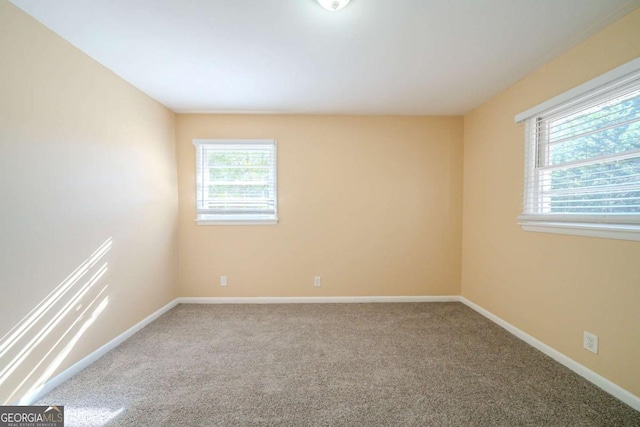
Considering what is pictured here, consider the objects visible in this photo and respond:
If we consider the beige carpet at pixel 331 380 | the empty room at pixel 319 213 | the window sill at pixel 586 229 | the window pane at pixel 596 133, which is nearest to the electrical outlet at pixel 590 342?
the empty room at pixel 319 213

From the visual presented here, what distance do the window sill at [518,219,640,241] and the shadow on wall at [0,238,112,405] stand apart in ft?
12.4

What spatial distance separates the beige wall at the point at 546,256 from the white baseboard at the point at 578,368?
0.04m

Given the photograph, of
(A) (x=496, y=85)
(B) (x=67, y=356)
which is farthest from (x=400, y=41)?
(B) (x=67, y=356)

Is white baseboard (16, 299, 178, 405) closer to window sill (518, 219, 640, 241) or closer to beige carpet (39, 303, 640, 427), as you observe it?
beige carpet (39, 303, 640, 427)

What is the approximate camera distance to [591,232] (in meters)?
1.94

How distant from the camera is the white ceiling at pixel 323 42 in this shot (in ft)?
5.49

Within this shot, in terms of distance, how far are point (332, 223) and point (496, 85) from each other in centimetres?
231

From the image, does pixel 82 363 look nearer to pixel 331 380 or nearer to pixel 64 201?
pixel 64 201

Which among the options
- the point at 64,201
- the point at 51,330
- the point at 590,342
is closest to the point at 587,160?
the point at 590,342

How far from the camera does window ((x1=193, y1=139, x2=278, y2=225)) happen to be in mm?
3529

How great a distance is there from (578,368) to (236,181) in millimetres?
3719

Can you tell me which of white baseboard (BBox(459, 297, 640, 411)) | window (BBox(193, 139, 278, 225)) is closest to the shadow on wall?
window (BBox(193, 139, 278, 225))

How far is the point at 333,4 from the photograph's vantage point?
159 centimetres

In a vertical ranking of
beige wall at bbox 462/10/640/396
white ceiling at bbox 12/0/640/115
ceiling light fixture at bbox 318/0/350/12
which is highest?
white ceiling at bbox 12/0/640/115
